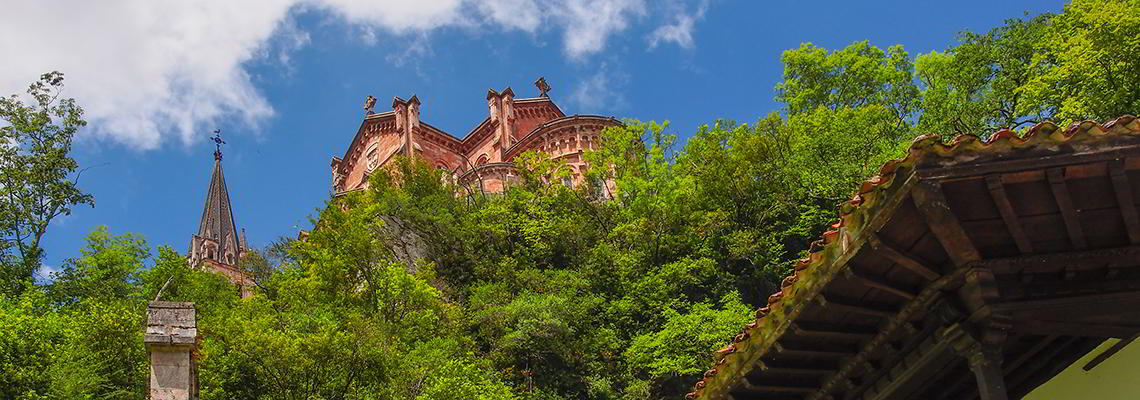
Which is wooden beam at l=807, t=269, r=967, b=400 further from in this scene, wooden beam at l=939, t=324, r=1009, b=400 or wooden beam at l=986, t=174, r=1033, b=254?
wooden beam at l=986, t=174, r=1033, b=254

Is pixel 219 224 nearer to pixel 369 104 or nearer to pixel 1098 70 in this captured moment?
pixel 369 104

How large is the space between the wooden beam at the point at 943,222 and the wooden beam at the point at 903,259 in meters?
0.17

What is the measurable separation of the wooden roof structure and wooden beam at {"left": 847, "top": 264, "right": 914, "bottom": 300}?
10 mm

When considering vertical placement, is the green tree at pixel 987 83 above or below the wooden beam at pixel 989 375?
above

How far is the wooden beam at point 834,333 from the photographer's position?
6.56m

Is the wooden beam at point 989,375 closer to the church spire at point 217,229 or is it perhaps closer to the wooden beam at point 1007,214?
the wooden beam at point 1007,214

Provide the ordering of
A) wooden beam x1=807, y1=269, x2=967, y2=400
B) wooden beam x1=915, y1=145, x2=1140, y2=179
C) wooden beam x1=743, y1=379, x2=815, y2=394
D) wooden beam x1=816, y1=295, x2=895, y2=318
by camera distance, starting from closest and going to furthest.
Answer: wooden beam x1=915, y1=145, x2=1140, y2=179 → wooden beam x1=807, y1=269, x2=967, y2=400 → wooden beam x1=816, y1=295, x2=895, y2=318 → wooden beam x1=743, y1=379, x2=815, y2=394

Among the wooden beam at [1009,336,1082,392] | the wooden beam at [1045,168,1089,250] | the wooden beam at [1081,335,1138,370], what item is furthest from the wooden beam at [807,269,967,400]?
the wooden beam at [1081,335,1138,370]

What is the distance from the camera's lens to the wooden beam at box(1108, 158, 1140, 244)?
5.01 m

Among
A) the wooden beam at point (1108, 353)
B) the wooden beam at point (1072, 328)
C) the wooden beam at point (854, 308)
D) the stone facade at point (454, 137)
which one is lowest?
the wooden beam at point (1108, 353)

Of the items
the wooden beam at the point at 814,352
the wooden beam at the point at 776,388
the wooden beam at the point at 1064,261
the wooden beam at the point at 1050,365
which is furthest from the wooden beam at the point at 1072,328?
the wooden beam at the point at 776,388

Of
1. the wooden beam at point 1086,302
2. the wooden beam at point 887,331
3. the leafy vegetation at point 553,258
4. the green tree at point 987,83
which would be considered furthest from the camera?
the green tree at point 987,83

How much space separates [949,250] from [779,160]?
1093 inches

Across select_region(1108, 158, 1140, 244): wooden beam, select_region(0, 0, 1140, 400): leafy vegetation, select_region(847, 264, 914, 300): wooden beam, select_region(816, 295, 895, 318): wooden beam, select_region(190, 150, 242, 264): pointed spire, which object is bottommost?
select_region(816, 295, 895, 318): wooden beam
